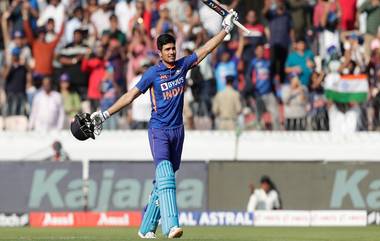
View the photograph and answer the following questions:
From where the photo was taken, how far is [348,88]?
22891mm

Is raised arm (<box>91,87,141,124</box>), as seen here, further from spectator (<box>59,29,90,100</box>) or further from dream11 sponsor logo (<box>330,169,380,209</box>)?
spectator (<box>59,29,90,100</box>)

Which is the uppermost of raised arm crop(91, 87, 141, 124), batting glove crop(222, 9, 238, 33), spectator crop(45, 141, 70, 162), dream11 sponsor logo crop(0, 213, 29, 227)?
batting glove crop(222, 9, 238, 33)

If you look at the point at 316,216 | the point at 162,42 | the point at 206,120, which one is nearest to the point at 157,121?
the point at 162,42

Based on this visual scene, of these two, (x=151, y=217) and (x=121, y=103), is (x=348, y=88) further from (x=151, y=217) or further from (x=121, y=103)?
(x=121, y=103)

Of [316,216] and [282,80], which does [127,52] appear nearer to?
[282,80]

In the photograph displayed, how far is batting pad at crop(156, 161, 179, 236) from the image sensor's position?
41.5 feet

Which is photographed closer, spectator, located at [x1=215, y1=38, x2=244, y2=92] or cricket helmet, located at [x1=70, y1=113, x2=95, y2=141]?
cricket helmet, located at [x1=70, y1=113, x2=95, y2=141]

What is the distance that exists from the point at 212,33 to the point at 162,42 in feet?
40.1

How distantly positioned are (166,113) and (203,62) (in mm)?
11077

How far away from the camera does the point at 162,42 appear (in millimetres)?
12766

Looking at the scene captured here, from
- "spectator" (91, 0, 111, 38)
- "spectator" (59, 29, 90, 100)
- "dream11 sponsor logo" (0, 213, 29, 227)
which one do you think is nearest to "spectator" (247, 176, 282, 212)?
"dream11 sponsor logo" (0, 213, 29, 227)

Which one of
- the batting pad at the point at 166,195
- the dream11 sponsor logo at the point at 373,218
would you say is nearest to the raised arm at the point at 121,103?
the batting pad at the point at 166,195

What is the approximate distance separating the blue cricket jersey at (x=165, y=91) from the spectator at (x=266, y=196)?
9089 mm

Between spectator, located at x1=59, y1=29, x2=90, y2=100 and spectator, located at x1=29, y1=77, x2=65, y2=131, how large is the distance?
79 centimetres
